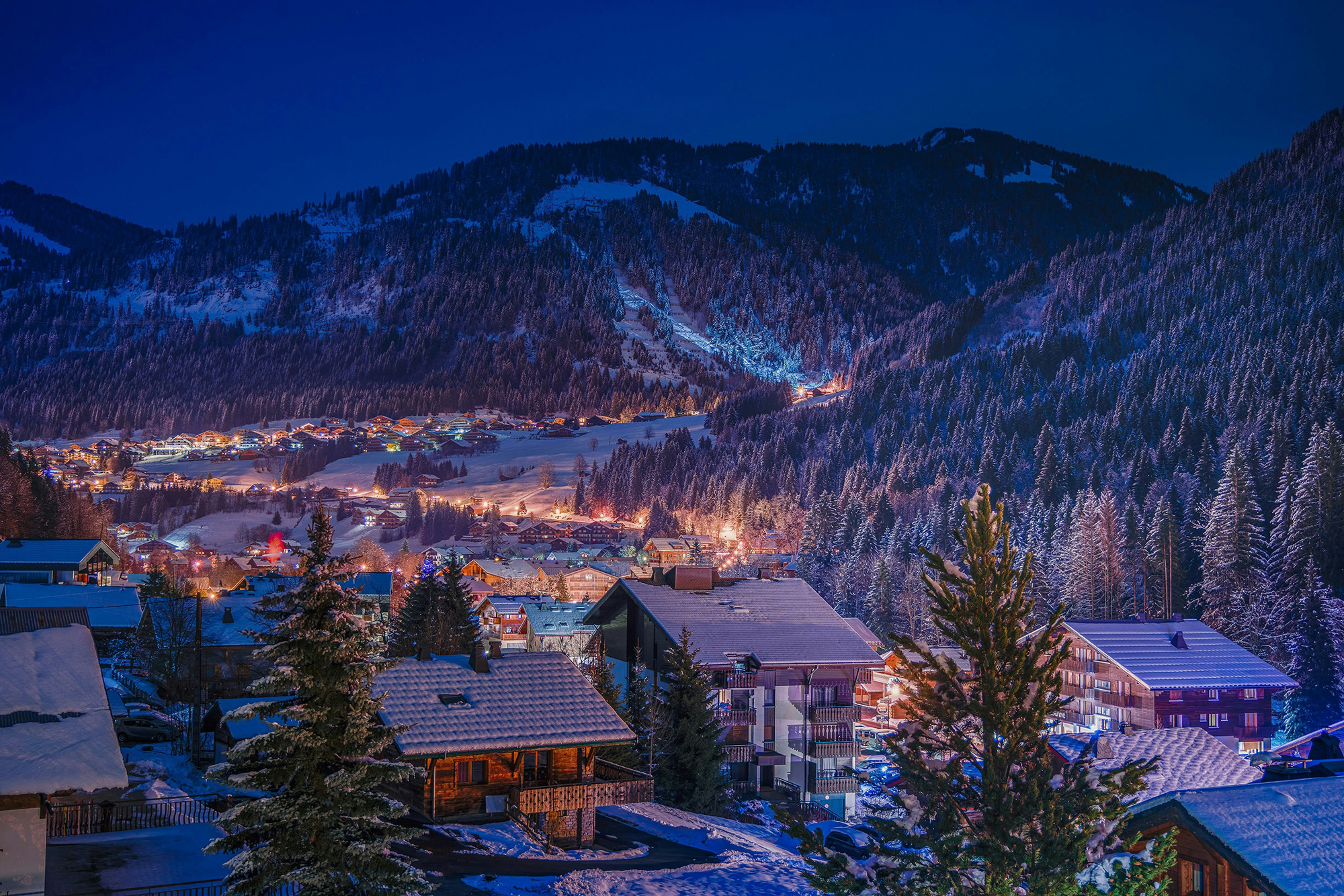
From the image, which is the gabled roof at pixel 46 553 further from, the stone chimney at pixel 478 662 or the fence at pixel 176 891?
the fence at pixel 176 891

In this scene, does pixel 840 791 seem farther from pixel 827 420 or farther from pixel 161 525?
pixel 161 525

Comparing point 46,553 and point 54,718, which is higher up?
point 46,553

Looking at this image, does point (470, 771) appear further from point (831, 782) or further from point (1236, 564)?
point (1236, 564)

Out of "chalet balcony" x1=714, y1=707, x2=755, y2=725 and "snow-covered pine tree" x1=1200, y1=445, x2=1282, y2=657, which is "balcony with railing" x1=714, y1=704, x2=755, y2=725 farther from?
"snow-covered pine tree" x1=1200, y1=445, x2=1282, y2=657

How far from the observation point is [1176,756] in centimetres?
3005

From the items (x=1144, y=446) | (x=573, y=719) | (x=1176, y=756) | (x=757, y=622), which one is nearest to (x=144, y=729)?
(x=573, y=719)

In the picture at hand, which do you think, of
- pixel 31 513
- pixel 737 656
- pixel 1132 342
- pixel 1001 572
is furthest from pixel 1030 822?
pixel 1132 342

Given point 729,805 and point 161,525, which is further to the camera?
point 161,525

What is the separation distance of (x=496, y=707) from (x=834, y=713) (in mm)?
24155

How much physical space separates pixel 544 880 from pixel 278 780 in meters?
8.97

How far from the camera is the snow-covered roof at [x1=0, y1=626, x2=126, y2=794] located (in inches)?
571

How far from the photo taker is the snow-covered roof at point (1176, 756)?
95.3ft

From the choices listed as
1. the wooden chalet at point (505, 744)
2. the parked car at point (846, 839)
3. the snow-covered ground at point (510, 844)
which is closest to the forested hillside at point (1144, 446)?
the parked car at point (846, 839)

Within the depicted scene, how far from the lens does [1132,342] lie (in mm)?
169000
